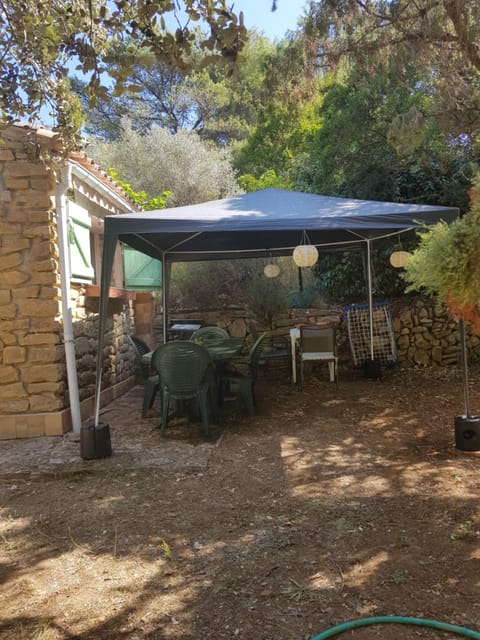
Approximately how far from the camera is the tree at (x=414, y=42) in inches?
213

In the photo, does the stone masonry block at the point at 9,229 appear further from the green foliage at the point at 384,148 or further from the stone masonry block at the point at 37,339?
the green foliage at the point at 384,148

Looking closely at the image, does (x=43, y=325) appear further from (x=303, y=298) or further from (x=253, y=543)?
(x=303, y=298)

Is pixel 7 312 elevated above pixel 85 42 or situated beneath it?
situated beneath

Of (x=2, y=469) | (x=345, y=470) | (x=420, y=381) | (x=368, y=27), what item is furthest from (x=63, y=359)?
(x=368, y=27)

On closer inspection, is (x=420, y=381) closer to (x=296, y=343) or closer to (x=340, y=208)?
(x=296, y=343)

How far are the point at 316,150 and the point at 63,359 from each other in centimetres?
623

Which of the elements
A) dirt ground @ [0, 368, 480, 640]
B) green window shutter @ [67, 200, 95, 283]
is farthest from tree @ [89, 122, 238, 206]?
dirt ground @ [0, 368, 480, 640]

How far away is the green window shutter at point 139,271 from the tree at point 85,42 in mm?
4288

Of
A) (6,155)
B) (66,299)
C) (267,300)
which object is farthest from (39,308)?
(267,300)

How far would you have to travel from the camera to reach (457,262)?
2250 millimetres

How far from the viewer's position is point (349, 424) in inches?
190

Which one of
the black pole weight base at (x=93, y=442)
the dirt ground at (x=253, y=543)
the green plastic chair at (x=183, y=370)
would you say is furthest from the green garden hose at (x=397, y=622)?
the green plastic chair at (x=183, y=370)

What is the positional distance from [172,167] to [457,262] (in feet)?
39.1

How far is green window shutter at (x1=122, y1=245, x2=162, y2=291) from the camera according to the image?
7.71 m
